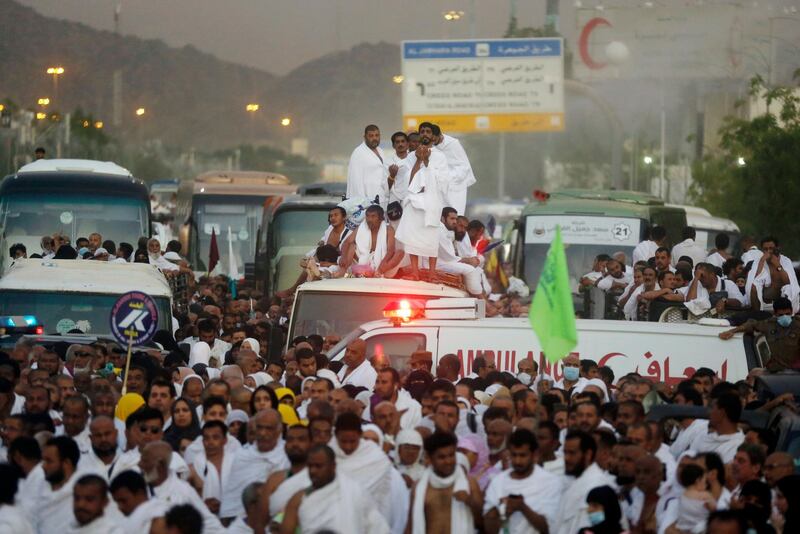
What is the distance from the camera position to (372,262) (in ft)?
59.9

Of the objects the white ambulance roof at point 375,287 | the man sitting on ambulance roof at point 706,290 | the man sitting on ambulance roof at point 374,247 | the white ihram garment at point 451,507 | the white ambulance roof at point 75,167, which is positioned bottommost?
the white ihram garment at point 451,507

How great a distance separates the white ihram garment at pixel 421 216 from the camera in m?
17.9

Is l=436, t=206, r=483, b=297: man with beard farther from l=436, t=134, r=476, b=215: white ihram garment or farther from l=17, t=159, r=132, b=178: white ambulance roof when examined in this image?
l=17, t=159, r=132, b=178: white ambulance roof

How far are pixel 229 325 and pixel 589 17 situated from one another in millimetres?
78934

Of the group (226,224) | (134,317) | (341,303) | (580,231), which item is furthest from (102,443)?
(226,224)

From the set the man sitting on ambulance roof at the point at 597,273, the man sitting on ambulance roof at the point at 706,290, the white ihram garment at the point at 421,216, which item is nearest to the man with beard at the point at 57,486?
the white ihram garment at the point at 421,216

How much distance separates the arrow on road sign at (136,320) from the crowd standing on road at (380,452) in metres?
0.41

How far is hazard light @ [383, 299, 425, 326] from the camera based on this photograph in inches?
558

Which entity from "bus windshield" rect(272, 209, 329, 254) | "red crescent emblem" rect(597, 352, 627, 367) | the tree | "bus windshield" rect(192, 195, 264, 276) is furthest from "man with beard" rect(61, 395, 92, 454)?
the tree

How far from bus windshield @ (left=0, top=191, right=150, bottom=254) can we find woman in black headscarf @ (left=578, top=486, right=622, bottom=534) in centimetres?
1829

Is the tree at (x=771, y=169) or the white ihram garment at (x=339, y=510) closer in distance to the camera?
the white ihram garment at (x=339, y=510)

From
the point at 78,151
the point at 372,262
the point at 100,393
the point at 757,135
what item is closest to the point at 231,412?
the point at 100,393

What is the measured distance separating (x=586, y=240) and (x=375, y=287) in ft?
35.9

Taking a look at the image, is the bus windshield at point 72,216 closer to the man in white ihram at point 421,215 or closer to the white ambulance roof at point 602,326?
the man in white ihram at point 421,215
